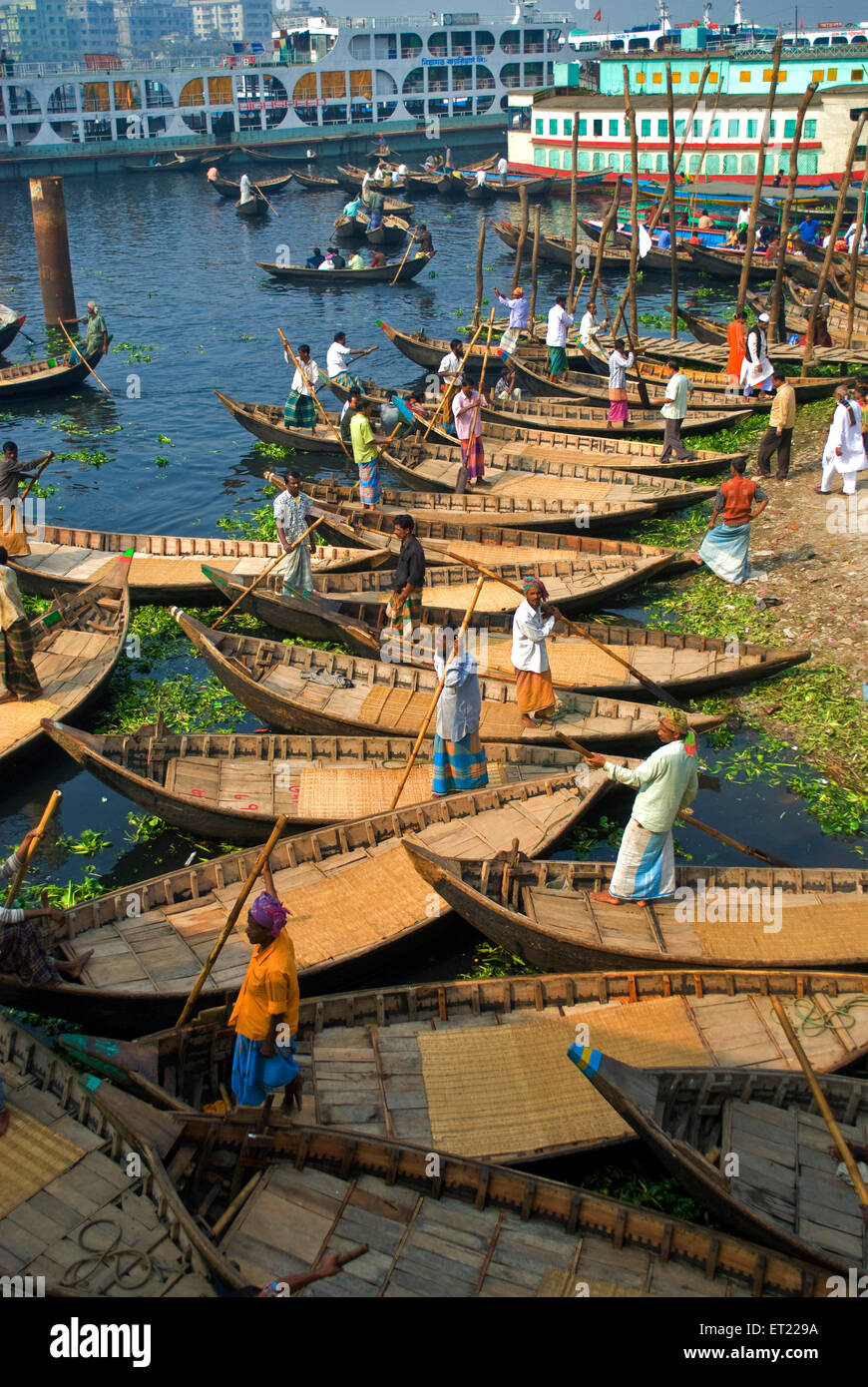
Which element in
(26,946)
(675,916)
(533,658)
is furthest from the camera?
(533,658)

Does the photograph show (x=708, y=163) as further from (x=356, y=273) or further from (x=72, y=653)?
(x=72, y=653)

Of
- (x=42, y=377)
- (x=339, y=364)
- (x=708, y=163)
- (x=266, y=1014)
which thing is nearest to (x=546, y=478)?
(x=339, y=364)

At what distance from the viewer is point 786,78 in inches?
2281

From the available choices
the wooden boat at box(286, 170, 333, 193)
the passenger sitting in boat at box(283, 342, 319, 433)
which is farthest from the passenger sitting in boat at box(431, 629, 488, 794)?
the wooden boat at box(286, 170, 333, 193)

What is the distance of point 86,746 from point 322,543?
8706mm

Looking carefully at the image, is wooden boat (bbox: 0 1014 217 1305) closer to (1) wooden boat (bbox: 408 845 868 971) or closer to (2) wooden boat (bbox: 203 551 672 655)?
(1) wooden boat (bbox: 408 845 868 971)

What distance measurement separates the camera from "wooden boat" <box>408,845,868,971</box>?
33.2ft

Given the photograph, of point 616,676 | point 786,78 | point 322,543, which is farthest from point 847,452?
point 786,78

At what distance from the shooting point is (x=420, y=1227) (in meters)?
7.81

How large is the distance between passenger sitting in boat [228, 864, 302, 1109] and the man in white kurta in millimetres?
14393

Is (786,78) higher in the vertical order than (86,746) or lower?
higher

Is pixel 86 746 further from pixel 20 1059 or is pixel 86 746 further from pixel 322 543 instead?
pixel 322 543

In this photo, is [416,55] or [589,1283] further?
[416,55]

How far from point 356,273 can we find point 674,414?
23.4 m
